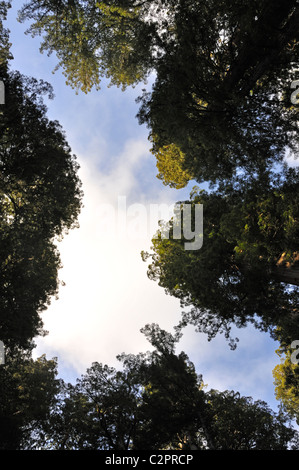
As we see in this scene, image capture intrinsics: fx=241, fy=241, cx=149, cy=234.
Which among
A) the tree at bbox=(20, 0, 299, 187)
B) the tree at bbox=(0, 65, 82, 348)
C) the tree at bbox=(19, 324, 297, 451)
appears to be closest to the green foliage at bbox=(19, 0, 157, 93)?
the tree at bbox=(20, 0, 299, 187)

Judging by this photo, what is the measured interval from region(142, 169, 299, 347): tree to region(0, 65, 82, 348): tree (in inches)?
277

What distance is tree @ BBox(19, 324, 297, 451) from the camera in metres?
13.9

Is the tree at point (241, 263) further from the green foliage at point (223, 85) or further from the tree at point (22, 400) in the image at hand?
the tree at point (22, 400)

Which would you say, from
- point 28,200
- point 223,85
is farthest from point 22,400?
point 223,85

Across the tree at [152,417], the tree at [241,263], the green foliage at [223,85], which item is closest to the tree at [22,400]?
the tree at [152,417]

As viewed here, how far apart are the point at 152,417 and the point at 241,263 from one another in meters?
10.7

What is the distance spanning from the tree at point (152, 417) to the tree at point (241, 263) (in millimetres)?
5256

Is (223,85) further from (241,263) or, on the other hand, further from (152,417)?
(152,417)

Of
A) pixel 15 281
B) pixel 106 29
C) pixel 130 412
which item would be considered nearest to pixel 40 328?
pixel 15 281

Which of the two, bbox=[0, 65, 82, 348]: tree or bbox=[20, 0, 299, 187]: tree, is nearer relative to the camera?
bbox=[20, 0, 299, 187]: tree

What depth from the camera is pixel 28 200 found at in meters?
13.2

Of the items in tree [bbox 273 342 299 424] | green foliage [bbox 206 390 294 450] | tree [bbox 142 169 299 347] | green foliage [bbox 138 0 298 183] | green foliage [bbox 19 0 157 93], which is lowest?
green foliage [bbox 206 390 294 450]

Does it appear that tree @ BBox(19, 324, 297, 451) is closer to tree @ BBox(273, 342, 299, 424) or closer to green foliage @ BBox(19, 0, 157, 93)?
tree @ BBox(273, 342, 299, 424)
